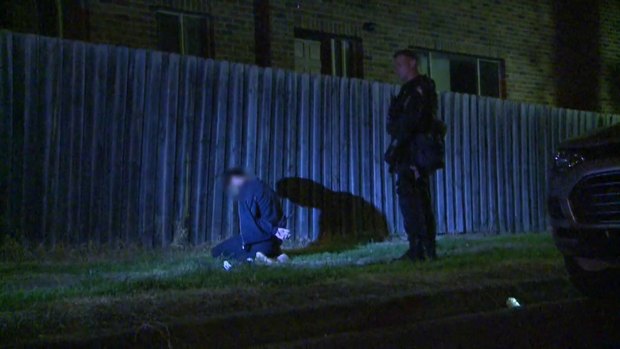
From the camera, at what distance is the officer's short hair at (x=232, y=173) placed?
8.28 meters

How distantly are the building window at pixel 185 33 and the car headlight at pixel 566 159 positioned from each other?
5.97 meters

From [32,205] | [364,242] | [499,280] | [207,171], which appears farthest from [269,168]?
[499,280]

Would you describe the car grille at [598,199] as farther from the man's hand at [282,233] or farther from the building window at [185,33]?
the building window at [185,33]

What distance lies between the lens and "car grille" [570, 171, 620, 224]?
5.57 meters

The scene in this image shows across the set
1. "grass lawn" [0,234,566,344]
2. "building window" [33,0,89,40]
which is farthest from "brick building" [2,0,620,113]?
"grass lawn" [0,234,566,344]

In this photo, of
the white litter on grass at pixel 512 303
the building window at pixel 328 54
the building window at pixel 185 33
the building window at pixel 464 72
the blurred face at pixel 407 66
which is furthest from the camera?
the building window at pixel 464 72

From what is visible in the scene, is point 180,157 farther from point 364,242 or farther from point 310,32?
point 310,32

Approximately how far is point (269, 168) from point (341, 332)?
399 centimetres

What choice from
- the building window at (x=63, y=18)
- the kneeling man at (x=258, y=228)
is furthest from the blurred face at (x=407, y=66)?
the building window at (x=63, y=18)

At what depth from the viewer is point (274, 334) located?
209 inches

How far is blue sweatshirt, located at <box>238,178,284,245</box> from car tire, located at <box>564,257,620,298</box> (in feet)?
9.24

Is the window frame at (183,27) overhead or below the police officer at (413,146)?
overhead

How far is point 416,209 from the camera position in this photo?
757 cm

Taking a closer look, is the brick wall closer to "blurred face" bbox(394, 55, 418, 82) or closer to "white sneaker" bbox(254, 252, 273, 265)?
"white sneaker" bbox(254, 252, 273, 265)
